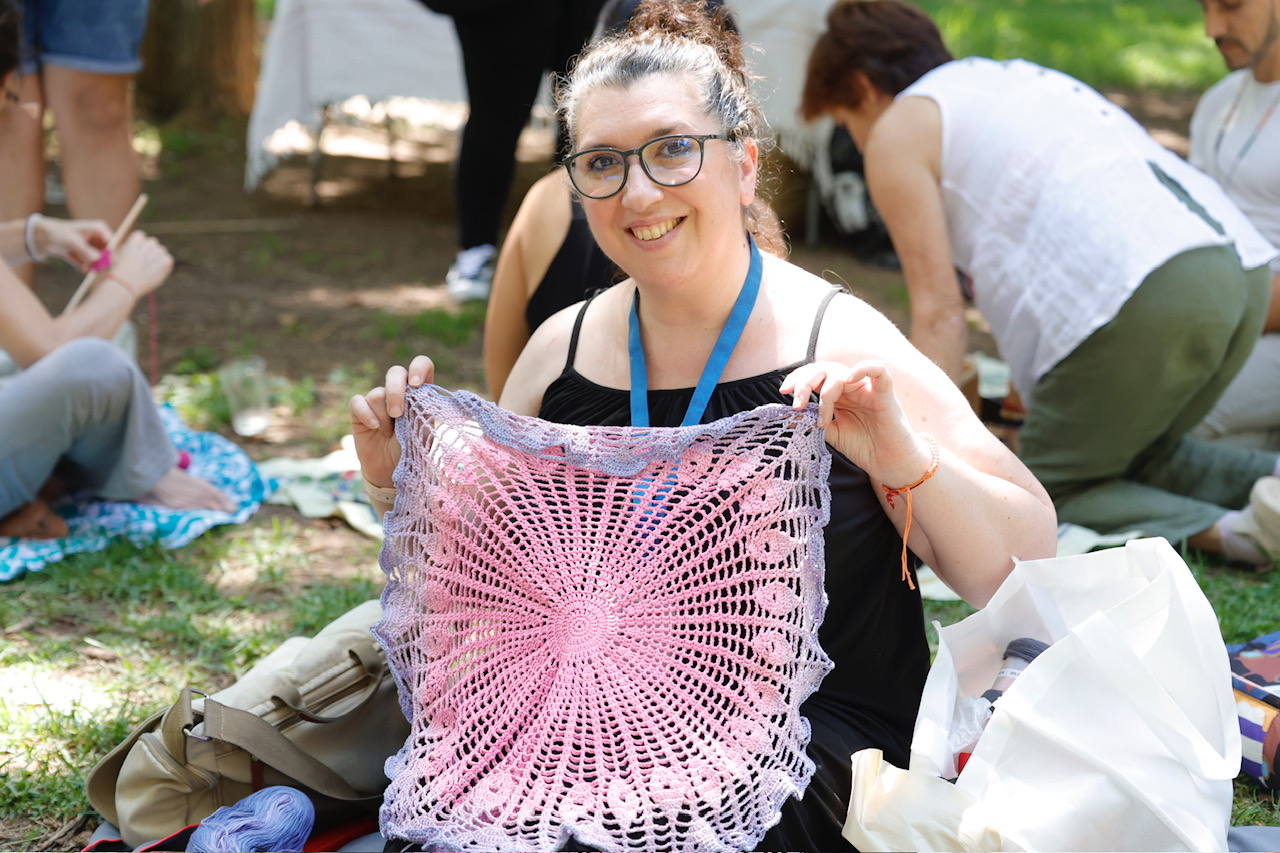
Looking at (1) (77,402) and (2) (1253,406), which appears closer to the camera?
(1) (77,402)

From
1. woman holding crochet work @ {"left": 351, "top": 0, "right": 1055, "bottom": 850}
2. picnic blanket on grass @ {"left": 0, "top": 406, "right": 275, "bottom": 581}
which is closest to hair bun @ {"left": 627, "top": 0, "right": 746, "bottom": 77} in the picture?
woman holding crochet work @ {"left": 351, "top": 0, "right": 1055, "bottom": 850}

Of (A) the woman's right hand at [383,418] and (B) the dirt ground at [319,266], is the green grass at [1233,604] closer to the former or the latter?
(A) the woman's right hand at [383,418]

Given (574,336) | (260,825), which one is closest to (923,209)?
(574,336)

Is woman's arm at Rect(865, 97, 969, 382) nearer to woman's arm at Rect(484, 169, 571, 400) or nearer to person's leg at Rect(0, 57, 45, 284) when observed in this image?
woman's arm at Rect(484, 169, 571, 400)

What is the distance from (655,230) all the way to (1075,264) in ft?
5.42

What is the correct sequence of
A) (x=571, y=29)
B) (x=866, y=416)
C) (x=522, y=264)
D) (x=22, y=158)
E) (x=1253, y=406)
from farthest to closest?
(x=571, y=29) < (x=22, y=158) < (x=1253, y=406) < (x=522, y=264) < (x=866, y=416)

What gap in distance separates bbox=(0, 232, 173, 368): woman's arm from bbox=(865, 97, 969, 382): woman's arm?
2027 millimetres

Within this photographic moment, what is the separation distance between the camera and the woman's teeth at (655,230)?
2041 millimetres

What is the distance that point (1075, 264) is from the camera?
3291mm

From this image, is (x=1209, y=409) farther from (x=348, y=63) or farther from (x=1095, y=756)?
(x=348, y=63)

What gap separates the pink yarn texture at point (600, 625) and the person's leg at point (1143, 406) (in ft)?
5.63

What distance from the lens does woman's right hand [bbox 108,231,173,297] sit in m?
3.61

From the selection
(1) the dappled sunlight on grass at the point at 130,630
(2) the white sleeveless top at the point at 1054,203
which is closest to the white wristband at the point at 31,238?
(1) the dappled sunlight on grass at the point at 130,630

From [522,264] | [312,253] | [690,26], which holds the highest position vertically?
[690,26]
